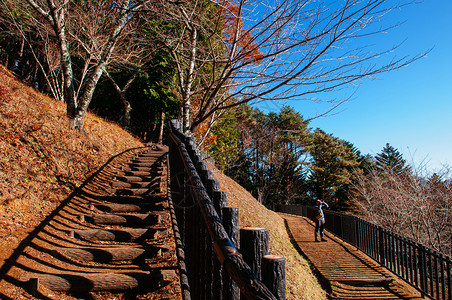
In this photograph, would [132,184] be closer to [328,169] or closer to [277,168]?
[277,168]

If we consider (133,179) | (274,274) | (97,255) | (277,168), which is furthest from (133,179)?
(277,168)

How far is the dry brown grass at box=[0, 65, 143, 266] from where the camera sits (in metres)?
3.96

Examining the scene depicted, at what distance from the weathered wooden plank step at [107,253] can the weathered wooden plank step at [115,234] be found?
0.50m

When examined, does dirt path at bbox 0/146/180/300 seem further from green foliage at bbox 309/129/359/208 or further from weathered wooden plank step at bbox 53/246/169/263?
green foliage at bbox 309/129/359/208

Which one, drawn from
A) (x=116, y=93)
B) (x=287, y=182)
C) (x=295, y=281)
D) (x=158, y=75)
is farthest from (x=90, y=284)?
(x=287, y=182)

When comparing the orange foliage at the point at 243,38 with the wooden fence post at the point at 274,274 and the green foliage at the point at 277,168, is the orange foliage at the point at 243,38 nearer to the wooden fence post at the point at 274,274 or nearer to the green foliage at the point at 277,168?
the wooden fence post at the point at 274,274

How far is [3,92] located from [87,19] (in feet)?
12.4

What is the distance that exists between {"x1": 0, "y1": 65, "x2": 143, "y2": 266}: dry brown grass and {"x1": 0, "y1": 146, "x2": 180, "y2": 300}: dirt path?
29 centimetres

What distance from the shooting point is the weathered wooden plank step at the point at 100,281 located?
2670mm

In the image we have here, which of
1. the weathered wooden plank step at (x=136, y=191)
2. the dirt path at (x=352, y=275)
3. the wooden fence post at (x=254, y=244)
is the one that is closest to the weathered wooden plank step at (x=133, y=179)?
the weathered wooden plank step at (x=136, y=191)

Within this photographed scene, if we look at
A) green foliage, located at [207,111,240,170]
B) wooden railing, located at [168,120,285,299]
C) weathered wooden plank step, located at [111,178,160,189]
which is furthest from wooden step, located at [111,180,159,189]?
Answer: green foliage, located at [207,111,240,170]

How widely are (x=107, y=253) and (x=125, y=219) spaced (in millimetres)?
1128

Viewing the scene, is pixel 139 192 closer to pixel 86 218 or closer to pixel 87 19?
pixel 86 218

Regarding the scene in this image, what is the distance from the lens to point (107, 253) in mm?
3355
